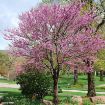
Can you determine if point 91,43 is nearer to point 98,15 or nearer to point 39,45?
point 39,45

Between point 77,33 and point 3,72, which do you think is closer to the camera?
point 77,33

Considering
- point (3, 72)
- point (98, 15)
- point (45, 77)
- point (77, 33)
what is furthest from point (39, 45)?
point (3, 72)

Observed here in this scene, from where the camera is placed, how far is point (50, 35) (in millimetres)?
22047

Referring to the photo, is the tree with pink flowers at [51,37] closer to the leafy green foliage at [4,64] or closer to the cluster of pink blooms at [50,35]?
the cluster of pink blooms at [50,35]

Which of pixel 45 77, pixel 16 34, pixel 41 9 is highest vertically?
pixel 41 9

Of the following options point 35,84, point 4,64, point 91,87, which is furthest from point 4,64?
point 35,84

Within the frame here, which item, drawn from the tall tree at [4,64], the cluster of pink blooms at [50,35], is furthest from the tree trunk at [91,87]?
the tall tree at [4,64]

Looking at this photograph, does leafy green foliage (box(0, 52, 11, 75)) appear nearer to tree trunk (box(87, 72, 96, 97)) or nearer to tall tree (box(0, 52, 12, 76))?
tall tree (box(0, 52, 12, 76))

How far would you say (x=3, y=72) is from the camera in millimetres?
78000

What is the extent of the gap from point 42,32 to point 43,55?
131cm

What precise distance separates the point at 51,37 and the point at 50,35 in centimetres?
13

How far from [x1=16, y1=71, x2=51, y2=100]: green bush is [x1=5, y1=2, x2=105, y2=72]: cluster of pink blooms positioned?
5.16 metres

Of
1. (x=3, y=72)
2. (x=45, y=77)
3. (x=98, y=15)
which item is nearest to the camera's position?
(x=45, y=77)

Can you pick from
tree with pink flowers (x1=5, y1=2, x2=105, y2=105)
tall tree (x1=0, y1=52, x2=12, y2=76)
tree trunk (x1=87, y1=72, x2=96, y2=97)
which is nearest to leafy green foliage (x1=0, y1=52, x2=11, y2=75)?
tall tree (x1=0, y1=52, x2=12, y2=76)
